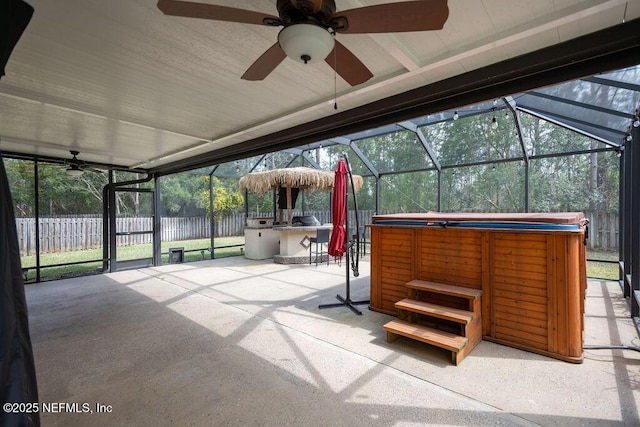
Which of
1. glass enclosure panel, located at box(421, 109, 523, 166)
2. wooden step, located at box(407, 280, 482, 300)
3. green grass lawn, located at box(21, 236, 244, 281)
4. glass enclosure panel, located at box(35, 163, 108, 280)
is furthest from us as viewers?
glass enclosure panel, located at box(421, 109, 523, 166)

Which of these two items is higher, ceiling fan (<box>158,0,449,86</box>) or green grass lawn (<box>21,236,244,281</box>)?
ceiling fan (<box>158,0,449,86</box>)

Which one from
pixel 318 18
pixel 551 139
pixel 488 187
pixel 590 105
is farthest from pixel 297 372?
pixel 551 139

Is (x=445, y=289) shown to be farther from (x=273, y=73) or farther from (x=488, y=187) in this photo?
(x=488, y=187)

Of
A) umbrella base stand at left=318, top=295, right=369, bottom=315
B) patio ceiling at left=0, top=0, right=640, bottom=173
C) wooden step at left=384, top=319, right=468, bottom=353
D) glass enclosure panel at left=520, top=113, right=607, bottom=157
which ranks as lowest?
umbrella base stand at left=318, top=295, right=369, bottom=315

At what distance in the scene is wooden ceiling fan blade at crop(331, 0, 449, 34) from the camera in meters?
1.42

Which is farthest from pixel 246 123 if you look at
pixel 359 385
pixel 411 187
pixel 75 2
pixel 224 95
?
pixel 411 187

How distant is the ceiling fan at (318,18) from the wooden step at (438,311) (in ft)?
8.24

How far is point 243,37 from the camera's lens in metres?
2.23

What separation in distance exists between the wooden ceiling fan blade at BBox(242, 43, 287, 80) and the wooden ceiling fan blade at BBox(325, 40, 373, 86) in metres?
0.30

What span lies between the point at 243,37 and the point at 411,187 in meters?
10.7

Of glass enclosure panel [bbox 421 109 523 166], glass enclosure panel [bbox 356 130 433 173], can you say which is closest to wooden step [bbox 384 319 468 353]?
glass enclosure panel [bbox 421 109 523 166]

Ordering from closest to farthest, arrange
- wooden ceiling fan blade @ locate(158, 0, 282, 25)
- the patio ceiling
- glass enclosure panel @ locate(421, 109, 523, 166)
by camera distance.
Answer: wooden ceiling fan blade @ locate(158, 0, 282, 25)
the patio ceiling
glass enclosure panel @ locate(421, 109, 523, 166)

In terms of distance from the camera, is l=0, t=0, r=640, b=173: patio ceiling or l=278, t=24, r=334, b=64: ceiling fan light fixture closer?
l=278, t=24, r=334, b=64: ceiling fan light fixture

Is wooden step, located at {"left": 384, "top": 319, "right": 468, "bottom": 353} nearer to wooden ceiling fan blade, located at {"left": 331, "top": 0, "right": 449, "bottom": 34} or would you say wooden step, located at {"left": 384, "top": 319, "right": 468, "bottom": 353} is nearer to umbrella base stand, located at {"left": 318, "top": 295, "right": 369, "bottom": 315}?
umbrella base stand, located at {"left": 318, "top": 295, "right": 369, "bottom": 315}
